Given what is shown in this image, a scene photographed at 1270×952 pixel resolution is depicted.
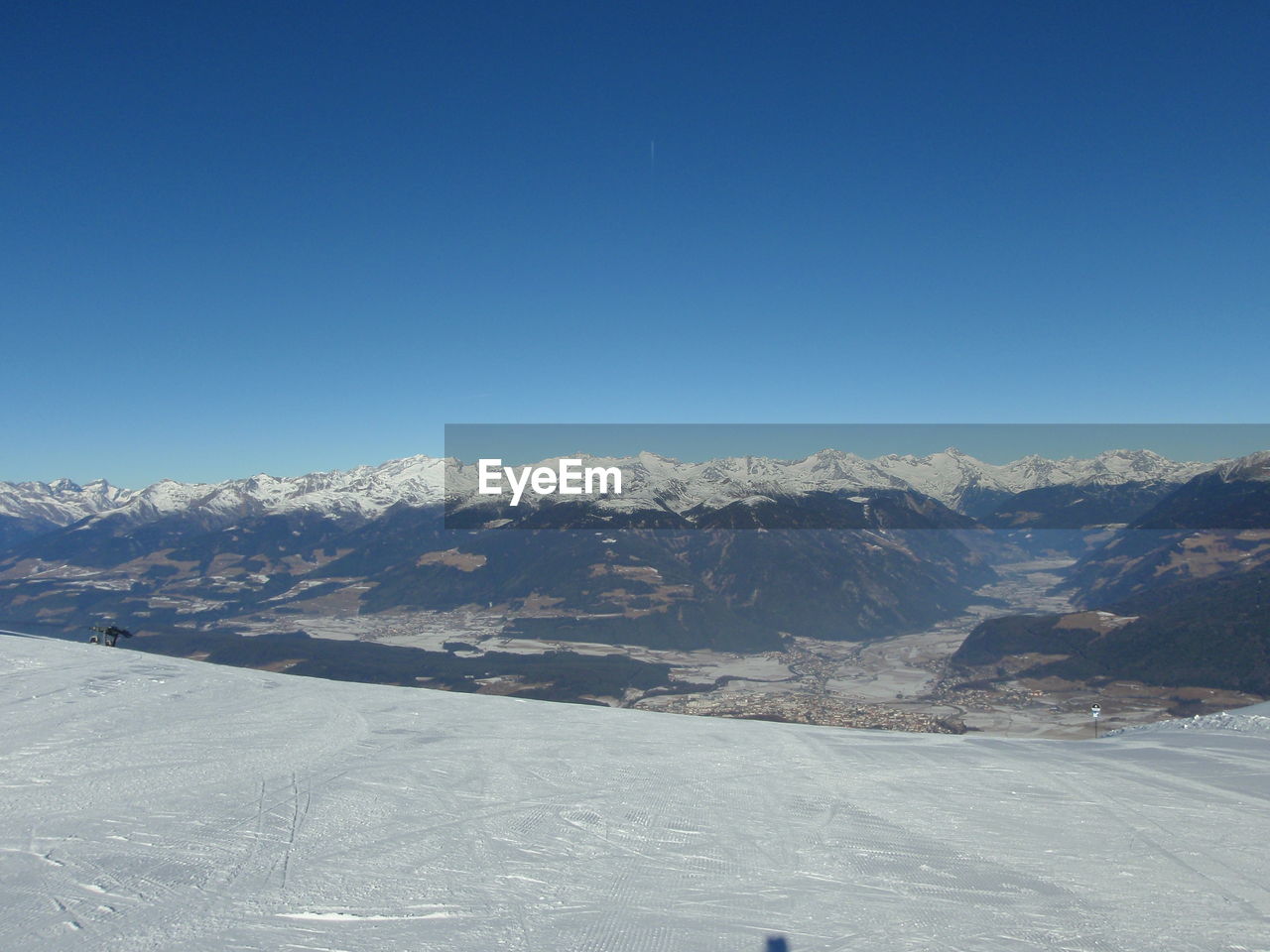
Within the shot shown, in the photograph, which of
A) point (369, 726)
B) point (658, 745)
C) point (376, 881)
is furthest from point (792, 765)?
point (369, 726)

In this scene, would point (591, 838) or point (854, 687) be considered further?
point (854, 687)

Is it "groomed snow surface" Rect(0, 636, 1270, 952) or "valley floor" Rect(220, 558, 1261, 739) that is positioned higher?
"groomed snow surface" Rect(0, 636, 1270, 952)

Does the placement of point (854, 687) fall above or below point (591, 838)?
below

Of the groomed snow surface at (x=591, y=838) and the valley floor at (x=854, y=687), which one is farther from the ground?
the groomed snow surface at (x=591, y=838)

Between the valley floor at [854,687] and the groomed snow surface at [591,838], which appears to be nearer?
the groomed snow surface at [591,838]

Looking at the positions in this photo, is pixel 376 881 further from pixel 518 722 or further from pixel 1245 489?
pixel 1245 489

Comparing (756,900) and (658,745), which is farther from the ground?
(756,900)

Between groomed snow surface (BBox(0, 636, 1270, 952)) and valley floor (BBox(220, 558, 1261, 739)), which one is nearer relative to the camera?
groomed snow surface (BBox(0, 636, 1270, 952))

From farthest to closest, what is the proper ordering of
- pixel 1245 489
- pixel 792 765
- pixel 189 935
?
pixel 1245 489
pixel 792 765
pixel 189 935
